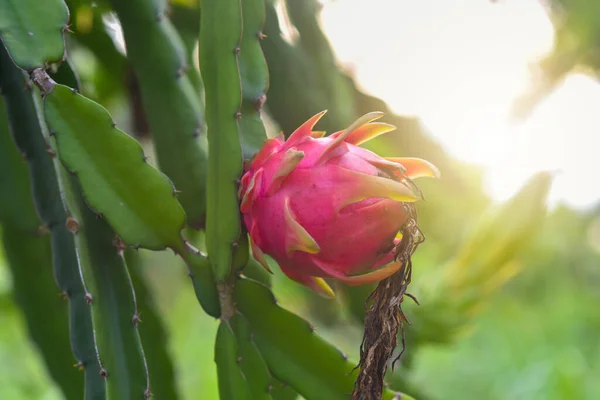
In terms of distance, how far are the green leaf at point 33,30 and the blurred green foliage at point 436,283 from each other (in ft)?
0.90

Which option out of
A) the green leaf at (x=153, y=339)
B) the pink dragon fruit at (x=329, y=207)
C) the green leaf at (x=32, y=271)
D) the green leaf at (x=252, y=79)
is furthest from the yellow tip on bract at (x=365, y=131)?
the green leaf at (x=32, y=271)

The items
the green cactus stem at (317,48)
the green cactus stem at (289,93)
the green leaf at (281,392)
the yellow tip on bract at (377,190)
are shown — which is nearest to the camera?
the yellow tip on bract at (377,190)

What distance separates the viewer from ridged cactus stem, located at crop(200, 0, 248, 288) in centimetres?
72

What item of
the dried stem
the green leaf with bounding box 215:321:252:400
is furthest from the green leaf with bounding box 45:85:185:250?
the dried stem

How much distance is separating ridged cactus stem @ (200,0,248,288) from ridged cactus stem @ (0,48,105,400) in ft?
0.54

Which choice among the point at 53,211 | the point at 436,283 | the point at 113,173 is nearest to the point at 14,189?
the point at 53,211

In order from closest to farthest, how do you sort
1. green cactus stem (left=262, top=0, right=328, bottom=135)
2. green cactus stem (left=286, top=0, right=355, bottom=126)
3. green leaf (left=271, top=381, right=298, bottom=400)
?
green leaf (left=271, top=381, right=298, bottom=400) < green cactus stem (left=262, top=0, right=328, bottom=135) < green cactus stem (left=286, top=0, right=355, bottom=126)

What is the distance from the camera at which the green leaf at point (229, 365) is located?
73cm

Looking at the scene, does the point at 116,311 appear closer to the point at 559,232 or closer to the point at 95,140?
the point at 95,140

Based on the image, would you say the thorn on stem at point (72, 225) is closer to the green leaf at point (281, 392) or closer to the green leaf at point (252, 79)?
the green leaf at point (252, 79)

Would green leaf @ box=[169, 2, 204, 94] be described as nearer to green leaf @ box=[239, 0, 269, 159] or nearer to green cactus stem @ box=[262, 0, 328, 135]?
green cactus stem @ box=[262, 0, 328, 135]

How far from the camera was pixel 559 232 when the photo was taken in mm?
3963

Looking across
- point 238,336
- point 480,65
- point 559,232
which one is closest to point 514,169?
point 480,65

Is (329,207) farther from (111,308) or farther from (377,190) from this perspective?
(111,308)
